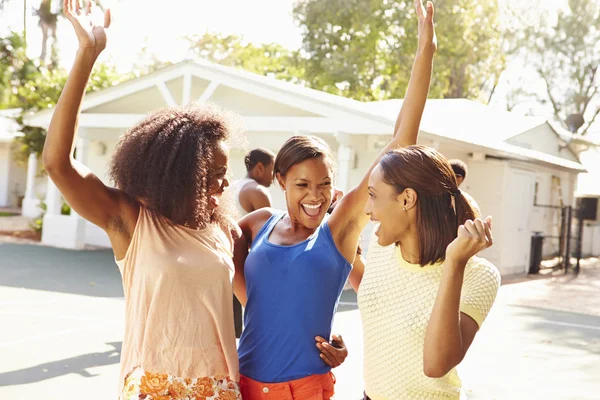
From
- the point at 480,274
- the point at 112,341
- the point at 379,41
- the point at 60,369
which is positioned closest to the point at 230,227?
the point at 480,274

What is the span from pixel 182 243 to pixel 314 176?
612mm

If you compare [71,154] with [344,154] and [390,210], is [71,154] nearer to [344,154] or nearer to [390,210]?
[390,210]

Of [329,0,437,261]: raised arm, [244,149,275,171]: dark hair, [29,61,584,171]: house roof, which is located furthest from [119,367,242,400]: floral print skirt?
[29,61,584,171]: house roof

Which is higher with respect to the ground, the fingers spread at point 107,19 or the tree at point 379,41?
the tree at point 379,41

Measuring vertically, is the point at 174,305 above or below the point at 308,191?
below

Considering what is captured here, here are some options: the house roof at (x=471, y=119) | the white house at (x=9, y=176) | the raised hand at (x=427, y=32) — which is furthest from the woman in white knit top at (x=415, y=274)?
the white house at (x=9, y=176)

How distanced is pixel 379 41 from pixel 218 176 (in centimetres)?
3343

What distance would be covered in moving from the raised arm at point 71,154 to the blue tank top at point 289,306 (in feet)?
1.68

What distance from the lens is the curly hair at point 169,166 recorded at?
2289mm

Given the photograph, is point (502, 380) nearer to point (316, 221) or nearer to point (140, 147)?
point (316, 221)

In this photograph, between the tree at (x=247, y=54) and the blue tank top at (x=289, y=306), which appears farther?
the tree at (x=247, y=54)

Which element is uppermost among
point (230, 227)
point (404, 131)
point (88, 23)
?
point (88, 23)

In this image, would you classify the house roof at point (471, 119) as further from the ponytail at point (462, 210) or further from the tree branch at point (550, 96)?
the tree branch at point (550, 96)

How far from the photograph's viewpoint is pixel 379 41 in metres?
34.8
